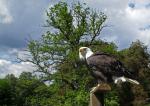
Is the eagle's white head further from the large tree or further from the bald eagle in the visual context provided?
the large tree

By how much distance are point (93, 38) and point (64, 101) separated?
620 centimetres

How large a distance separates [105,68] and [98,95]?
38.4 inches

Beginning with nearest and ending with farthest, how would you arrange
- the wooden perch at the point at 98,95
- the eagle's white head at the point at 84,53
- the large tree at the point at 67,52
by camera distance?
the wooden perch at the point at 98,95, the eagle's white head at the point at 84,53, the large tree at the point at 67,52

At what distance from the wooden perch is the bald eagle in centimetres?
37

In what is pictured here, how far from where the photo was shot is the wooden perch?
942 centimetres

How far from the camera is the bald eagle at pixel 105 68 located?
32.5ft

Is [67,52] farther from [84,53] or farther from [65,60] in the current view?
[84,53]

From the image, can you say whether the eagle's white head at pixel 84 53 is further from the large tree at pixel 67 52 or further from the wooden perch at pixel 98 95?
the large tree at pixel 67 52

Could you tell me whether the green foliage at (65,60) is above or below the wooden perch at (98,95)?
above

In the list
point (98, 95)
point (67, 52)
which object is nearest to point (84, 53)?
point (98, 95)

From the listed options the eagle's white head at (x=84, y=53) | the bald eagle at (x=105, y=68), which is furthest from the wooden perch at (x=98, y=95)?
the eagle's white head at (x=84, y=53)

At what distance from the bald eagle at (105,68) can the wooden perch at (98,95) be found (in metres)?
0.37

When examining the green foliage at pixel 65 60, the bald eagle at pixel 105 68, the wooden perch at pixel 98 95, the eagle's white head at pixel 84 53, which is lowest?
the wooden perch at pixel 98 95

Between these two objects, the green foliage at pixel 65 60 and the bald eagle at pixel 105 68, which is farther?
the green foliage at pixel 65 60
